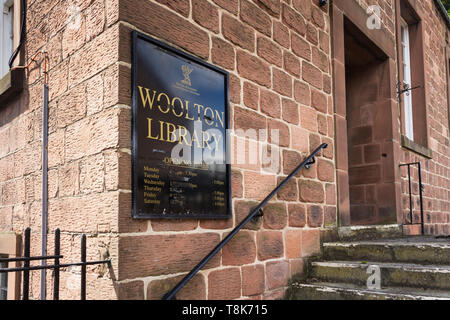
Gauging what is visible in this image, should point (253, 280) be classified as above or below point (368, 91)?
below

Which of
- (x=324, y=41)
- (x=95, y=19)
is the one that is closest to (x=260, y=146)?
(x=95, y=19)

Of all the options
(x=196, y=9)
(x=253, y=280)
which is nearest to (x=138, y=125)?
(x=196, y=9)

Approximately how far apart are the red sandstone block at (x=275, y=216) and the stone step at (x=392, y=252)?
29.6 inches

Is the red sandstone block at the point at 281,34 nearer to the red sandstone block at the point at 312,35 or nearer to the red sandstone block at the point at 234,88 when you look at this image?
the red sandstone block at the point at 312,35

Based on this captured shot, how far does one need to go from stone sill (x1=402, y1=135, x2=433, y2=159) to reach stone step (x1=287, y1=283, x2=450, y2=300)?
138 inches

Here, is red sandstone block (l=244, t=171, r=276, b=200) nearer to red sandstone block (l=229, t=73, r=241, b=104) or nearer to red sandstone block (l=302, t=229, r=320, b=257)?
red sandstone block (l=229, t=73, r=241, b=104)

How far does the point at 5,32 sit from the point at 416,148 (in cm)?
585

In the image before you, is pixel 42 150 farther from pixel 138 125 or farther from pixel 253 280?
pixel 253 280

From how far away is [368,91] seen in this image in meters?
6.11

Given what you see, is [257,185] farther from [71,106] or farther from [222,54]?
[71,106]

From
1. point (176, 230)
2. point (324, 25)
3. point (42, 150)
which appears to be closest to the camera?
point (176, 230)

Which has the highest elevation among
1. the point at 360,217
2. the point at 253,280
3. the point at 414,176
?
the point at 414,176

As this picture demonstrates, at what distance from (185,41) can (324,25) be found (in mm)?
2387

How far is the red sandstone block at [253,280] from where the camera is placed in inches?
125
